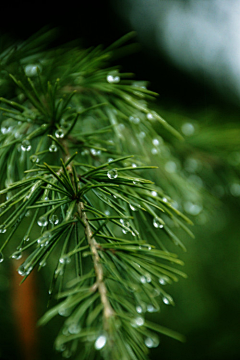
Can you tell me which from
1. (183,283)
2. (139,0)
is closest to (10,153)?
(139,0)

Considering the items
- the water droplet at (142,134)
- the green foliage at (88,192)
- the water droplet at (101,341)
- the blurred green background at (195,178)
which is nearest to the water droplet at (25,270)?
the green foliage at (88,192)

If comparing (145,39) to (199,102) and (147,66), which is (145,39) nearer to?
(147,66)

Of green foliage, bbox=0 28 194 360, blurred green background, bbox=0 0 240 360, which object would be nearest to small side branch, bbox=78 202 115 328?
green foliage, bbox=0 28 194 360

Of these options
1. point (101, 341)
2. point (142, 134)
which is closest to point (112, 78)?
point (142, 134)

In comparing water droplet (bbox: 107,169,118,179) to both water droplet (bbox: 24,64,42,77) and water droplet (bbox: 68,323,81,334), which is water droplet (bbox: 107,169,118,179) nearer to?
water droplet (bbox: 68,323,81,334)

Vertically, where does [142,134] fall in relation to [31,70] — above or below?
below

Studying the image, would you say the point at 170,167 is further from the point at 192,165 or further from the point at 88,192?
the point at 88,192

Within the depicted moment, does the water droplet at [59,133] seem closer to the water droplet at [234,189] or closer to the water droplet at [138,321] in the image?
the water droplet at [138,321]
